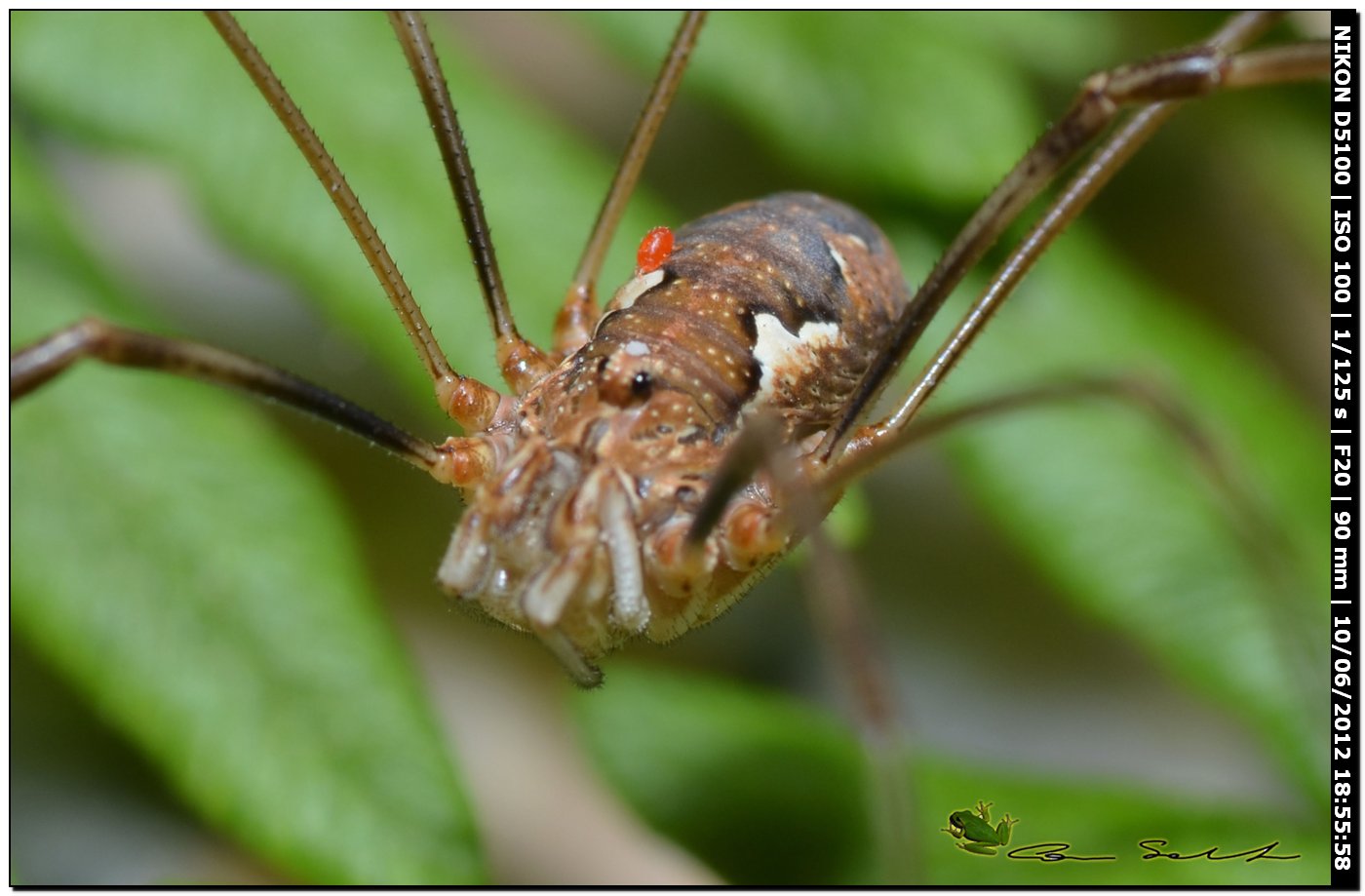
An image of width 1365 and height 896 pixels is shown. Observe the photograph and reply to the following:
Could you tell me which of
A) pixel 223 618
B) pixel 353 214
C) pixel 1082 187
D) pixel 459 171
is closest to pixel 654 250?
pixel 459 171

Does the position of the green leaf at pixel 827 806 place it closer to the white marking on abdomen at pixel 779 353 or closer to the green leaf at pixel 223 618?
the green leaf at pixel 223 618

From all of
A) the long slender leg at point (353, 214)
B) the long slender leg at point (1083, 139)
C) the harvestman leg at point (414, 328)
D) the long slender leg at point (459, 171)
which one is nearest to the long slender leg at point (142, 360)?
the harvestman leg at point (414, 328)

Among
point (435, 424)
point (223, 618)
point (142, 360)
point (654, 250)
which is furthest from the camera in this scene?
point (435, 424)

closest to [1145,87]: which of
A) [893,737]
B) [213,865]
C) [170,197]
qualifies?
[893,737]

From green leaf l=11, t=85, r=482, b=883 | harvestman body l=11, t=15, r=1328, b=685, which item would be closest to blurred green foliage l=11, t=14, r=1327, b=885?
green leaf l=11, t=85, r=482, b=883
